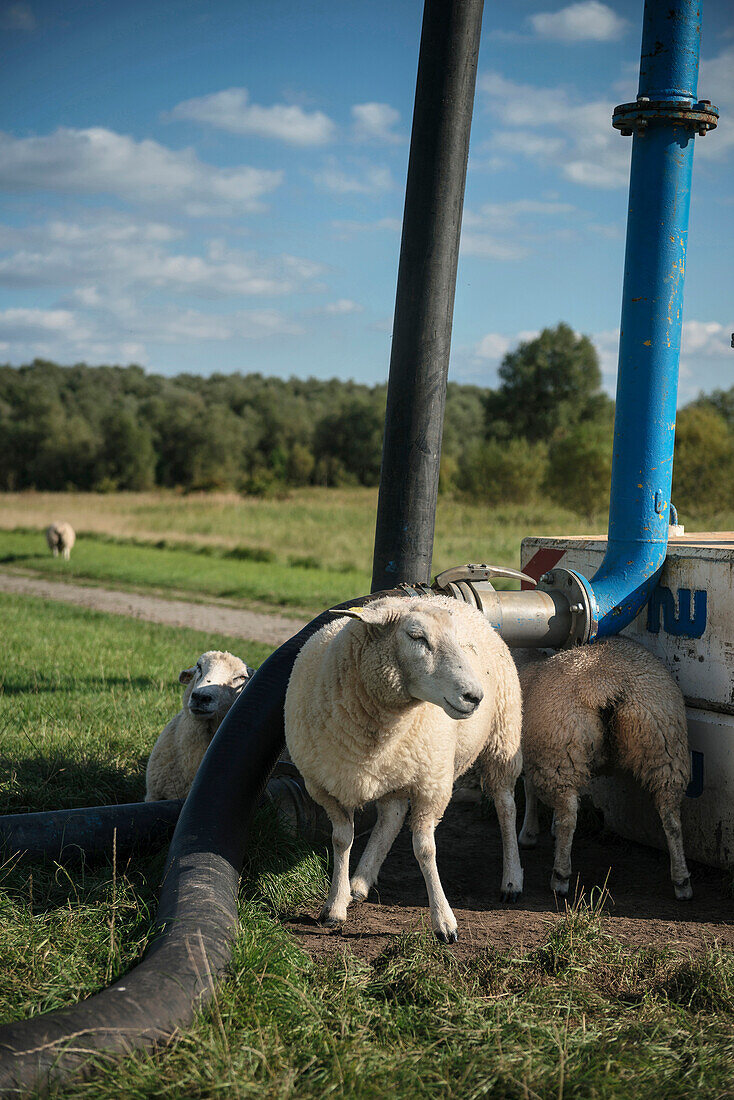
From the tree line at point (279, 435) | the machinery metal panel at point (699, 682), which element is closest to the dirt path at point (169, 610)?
the machinery metal panel at point (699, 682)

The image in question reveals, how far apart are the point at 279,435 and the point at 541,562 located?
7533 centimetres

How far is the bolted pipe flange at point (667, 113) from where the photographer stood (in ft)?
15.7

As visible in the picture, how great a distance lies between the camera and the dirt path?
12.7 meters

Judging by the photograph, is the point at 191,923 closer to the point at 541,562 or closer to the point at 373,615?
the point at 373,615

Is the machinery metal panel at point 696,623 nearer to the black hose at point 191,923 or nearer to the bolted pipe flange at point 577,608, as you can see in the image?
the bolted pipe flange at point 577,608

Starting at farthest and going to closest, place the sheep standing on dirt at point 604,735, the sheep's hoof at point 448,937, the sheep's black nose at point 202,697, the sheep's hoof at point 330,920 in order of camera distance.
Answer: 1. the sheep's black nose at point 202,697
2. the sheep standing on dirt at point 604,735
3. the sheep's hoof at point 330,920
4. the sheep's hoof at point 448,937

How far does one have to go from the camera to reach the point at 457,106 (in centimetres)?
494

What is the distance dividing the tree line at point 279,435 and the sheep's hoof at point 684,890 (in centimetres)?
4814

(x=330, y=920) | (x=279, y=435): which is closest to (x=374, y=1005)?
(x=330, y=920)

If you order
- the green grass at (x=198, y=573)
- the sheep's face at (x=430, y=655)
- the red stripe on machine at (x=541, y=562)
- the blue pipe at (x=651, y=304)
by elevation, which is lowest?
the green grass at (x=198, y=573)

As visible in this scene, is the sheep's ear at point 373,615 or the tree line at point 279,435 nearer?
the sheep's ear at point 373,615

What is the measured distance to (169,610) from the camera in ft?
49.3

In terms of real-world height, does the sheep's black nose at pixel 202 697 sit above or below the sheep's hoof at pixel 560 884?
above

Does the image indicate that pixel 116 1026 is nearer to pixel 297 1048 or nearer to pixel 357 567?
pixel 297 1048
